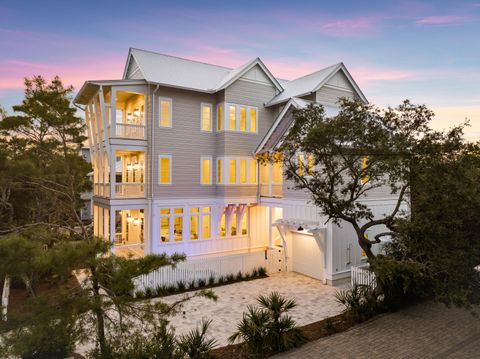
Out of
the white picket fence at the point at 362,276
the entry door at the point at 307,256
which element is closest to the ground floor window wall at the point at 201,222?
the entry door at the point at 307,256

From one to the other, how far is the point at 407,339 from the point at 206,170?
13.1 metres

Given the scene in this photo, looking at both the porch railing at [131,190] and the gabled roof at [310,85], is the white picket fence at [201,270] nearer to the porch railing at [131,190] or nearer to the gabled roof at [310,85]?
the porch railing at [131,190]

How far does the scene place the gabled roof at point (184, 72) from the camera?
1750 cm

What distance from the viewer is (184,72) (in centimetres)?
1920

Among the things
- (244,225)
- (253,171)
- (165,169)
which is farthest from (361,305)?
(165,169)

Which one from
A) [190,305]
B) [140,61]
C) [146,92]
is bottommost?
[190,305]

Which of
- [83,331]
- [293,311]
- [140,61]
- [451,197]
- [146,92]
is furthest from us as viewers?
[140,61]

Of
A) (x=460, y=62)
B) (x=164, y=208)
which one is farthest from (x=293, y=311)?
(x=460, y=62)

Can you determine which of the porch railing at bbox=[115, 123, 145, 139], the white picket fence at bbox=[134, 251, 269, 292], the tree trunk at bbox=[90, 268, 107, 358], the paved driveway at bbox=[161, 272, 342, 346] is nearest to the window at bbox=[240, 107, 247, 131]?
the porch railing at bbox=[115, 123, 145, 139]

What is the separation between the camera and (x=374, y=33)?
15938 mm

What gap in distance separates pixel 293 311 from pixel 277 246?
8.12m

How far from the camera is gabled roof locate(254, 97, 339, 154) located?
15836 mm

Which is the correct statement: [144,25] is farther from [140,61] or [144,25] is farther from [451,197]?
[451,197]

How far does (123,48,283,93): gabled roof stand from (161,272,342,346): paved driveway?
10.8 m
